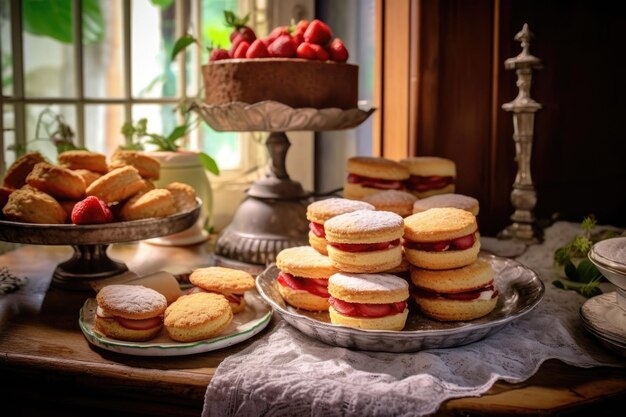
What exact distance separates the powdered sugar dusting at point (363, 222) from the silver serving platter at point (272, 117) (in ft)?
1.33

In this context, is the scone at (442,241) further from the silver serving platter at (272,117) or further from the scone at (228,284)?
the silver serving platter at (272,117)

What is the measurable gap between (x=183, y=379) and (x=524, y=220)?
3.36ft

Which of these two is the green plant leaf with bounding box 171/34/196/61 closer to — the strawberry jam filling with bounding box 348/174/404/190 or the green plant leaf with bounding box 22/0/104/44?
the green plant leaf with bounding box 22/0/104/44

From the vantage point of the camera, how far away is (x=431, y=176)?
1.47 metres

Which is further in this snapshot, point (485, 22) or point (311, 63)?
point (485, 22)

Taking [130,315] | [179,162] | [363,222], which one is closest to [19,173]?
[179,162]

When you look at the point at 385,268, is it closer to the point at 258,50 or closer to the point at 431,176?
the point at 431,176

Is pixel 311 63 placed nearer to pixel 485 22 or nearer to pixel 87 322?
pixel 485 22

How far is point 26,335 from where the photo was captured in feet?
3.62

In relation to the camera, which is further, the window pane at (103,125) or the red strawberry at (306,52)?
the window pane at (103,125)

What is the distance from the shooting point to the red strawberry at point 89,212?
1.22 meters

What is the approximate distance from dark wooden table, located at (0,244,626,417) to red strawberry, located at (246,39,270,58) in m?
0.65

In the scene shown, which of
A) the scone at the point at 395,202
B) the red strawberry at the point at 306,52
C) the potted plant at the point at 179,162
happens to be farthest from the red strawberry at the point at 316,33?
the potted plant at the point at 179,162

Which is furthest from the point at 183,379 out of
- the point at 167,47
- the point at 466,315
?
the point at 167,47
